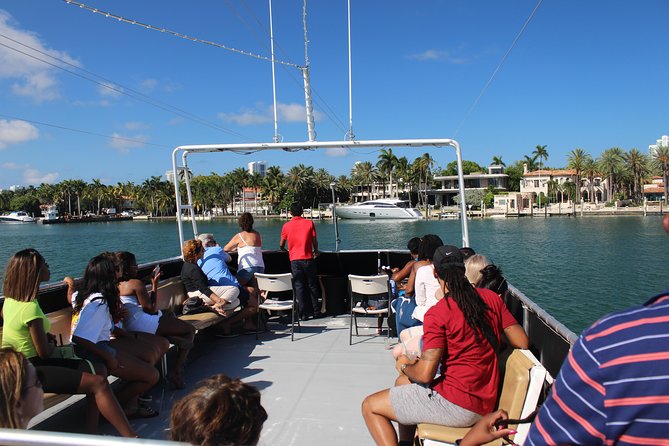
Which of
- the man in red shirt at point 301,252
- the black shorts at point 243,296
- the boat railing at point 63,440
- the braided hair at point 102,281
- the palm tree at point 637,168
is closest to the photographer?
the boat railing at point 63,440

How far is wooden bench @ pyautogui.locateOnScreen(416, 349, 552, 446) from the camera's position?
2.38m

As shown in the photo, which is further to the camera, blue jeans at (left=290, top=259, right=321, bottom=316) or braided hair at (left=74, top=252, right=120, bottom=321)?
blue jeans at (left=290, top=259, right=321, bottom=316)

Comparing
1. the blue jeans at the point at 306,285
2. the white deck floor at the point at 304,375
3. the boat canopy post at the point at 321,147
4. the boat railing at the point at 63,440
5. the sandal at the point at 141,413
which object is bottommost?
the white deck floor at the point at 304,375

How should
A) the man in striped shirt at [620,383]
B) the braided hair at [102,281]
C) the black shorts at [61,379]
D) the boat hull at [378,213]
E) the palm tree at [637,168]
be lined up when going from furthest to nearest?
the palm tree at [637,168] < the boat hull at [378,213] < the braided hair at [102,281] < the black shorts at [61,379] < the man in striped shirt at [620,383]

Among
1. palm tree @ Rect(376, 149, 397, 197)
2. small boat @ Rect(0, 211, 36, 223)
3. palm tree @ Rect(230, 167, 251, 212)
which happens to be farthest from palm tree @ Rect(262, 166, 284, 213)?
small boat @ Rect(0, 211, 36, 223)

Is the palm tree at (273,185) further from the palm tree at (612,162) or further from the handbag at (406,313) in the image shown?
the handbag at (406,313)

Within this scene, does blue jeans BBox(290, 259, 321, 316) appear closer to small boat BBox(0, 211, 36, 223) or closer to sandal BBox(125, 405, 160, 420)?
sandal BBox(125, 405, 160, 420)

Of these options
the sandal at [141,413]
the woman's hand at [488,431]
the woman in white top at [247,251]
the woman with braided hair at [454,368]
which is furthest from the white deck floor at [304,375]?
the woman's hand at [488,431]

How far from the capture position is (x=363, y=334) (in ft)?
20.0

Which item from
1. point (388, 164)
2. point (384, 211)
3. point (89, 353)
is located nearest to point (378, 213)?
point (384, 211)

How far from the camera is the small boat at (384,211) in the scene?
7556 centimetres

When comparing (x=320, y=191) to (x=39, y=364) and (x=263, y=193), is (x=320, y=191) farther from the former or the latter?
(x=39, y=364)

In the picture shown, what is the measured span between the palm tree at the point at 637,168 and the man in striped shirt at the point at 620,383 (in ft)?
356

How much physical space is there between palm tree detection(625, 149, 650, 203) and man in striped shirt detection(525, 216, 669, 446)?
10851 cm
